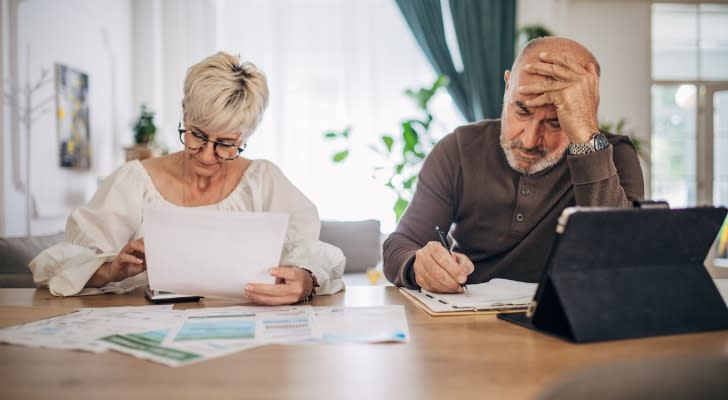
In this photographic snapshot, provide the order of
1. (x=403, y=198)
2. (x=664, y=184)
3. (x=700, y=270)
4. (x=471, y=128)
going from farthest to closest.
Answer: (x=664, y=184), (x=403, y=198), (x=471, y=128), (x=700, y=270)

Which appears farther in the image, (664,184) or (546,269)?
(664,184)

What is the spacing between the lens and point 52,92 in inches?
150

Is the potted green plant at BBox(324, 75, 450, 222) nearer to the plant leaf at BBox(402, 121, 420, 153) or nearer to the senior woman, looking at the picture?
the plant leaf at BBox(402, 121, 420, 153)

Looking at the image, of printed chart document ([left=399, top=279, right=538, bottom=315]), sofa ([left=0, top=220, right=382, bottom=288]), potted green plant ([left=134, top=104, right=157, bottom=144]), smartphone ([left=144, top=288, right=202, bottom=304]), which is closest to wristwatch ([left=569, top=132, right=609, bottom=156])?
printed chart document ([left=399, top=279, right=538, bottom=315])

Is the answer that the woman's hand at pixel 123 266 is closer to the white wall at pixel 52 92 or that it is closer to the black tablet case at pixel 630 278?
the black tablet case at pixel 630 278

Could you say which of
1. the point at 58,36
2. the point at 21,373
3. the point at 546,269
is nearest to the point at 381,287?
the point at 546,269

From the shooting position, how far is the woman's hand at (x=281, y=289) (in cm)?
119

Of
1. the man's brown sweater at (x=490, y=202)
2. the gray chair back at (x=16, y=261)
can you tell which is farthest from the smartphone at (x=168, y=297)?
the gray chair back at (x=16, y=261)

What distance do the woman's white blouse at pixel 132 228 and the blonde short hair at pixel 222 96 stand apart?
0.20 m

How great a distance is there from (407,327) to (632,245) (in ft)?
1.24

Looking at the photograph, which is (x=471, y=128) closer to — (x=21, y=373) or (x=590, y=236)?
(x=590, y=236)

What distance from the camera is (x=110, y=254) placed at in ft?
4.62

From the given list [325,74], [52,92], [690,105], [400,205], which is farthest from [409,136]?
[690,105]

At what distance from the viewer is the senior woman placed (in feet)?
4.57
